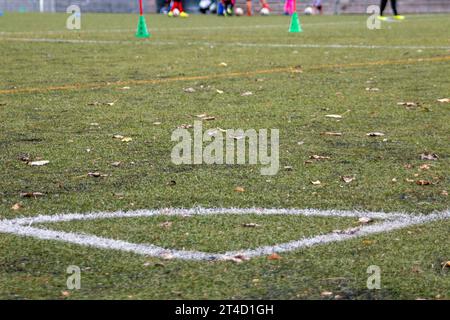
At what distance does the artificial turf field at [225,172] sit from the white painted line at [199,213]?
7 centimetres

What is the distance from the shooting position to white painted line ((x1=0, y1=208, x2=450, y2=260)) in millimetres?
4582

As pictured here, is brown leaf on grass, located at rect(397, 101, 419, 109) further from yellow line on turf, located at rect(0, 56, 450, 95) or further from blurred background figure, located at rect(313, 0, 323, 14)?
blurred background figure, located at rect(313, 0, 323, 14)

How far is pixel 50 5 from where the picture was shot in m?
50.6

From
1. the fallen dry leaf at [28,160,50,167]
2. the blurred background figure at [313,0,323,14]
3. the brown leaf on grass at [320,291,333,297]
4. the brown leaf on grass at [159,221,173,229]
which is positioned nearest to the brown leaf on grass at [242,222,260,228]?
the brown leaf on grass at [159,221,173,229]

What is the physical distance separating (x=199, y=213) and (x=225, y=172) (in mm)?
1122

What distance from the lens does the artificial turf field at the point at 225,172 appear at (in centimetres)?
423

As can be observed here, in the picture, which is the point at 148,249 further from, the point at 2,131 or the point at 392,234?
the point at 2,131

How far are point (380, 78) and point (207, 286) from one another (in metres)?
8.05

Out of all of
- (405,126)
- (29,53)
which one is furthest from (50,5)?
(405,126)

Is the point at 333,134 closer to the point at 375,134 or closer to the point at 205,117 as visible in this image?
the point at 375,134

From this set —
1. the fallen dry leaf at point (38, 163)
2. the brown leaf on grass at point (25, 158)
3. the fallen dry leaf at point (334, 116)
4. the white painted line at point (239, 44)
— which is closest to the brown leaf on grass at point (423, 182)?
the fallen dry leaf at point (38, 163)

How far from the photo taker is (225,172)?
21.1 ft

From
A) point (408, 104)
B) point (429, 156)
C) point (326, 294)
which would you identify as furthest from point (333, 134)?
point (326, 294)
